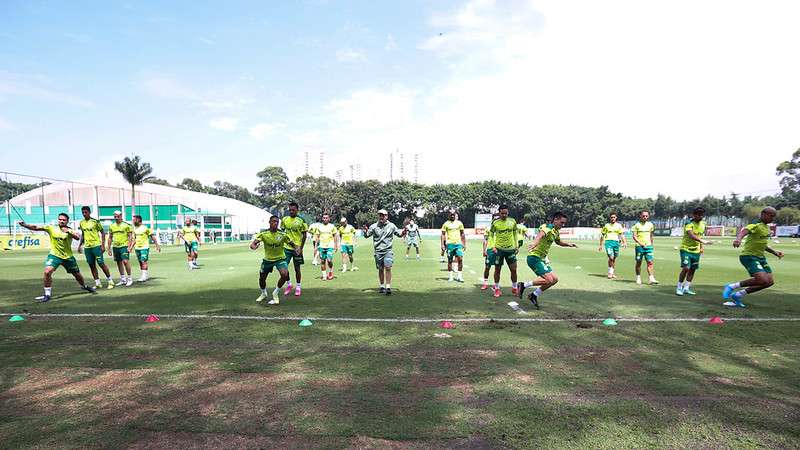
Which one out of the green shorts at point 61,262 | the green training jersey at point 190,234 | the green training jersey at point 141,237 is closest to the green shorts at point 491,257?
the green shorts at point 61,262

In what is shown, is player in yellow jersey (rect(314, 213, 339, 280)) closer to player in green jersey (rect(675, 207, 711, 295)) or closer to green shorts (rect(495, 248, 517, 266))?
green shorts (rect(495, 248, 517, 266))

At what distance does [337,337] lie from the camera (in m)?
6.53

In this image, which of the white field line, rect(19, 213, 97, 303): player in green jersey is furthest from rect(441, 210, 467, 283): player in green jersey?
rect(19, 213, 97, 303): player in green jersey

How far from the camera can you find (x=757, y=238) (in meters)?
8.87

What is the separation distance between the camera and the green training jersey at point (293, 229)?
11.0 meters

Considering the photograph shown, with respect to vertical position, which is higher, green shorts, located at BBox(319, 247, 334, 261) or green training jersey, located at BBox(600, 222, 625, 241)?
green training jersey, located at BBox(600, 222, 625, 241)

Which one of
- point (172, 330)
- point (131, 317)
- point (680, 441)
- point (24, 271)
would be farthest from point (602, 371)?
point (24, 271)

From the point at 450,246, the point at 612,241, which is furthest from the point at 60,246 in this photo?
the point at 612,241

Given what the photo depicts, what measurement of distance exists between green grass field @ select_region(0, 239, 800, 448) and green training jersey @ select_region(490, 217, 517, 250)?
2047 millimetres

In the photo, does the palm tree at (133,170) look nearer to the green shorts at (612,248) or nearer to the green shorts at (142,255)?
the green shorts at (142,255)

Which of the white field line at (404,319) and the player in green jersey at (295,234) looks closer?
the white field line at (404,319)

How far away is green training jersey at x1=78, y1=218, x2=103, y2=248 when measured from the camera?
38.1 ft

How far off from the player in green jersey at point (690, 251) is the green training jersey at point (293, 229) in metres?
9.13

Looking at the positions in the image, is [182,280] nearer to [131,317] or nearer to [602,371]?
[131,317]
